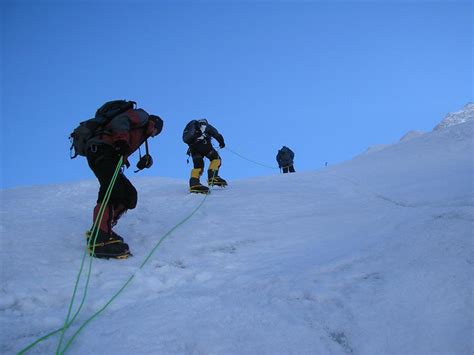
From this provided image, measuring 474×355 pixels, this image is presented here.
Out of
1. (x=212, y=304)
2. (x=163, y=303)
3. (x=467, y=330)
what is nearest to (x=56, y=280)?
(x=163, y=303)

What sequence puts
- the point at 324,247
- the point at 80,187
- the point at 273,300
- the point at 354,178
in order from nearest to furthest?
the point at 273,300
the point at 324,247
the point at 354,178
the point at 80,187

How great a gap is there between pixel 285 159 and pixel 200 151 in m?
10.4

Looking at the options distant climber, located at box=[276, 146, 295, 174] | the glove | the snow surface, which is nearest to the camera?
the snow surface

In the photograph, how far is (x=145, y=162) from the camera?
4918 millimetres

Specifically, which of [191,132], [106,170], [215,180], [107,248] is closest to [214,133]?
[191,132]

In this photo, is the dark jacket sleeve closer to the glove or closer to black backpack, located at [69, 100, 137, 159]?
the glove

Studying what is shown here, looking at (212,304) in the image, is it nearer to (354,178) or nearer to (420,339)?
(420,339)

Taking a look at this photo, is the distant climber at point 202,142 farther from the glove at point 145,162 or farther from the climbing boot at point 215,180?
the glove at point 145,162

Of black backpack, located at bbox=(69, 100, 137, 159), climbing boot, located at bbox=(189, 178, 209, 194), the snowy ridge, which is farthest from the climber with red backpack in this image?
the snowy ridge

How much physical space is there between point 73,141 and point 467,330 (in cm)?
396

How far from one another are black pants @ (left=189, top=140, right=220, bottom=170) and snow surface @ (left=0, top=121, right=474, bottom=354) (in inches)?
92.7

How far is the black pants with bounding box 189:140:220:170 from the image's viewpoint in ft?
26.3

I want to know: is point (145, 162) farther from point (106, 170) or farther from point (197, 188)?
point (197, 188)

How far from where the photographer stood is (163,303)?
106 inches
